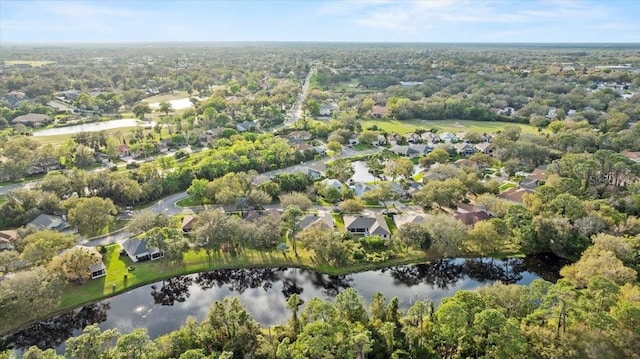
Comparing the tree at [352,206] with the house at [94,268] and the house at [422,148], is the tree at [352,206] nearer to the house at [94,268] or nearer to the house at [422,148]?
the house at [94,268]

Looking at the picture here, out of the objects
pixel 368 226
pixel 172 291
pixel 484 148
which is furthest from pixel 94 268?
pixel 484 148

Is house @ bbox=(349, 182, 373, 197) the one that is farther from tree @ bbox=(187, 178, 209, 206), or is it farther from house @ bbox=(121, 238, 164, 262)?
house @ bbox=(121, 238, 164, 262)

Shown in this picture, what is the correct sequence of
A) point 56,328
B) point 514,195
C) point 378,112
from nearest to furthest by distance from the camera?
point 56,328 < point 514,195 < point 378,112

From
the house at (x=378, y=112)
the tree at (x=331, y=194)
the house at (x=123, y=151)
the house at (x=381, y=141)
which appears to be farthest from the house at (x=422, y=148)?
the house at (x=123, y=151)

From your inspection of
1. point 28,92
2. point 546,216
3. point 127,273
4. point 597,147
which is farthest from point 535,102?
point 28,92

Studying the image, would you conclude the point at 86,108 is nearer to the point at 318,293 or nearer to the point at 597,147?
the point at 318,293

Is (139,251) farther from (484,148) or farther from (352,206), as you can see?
(484,148)
